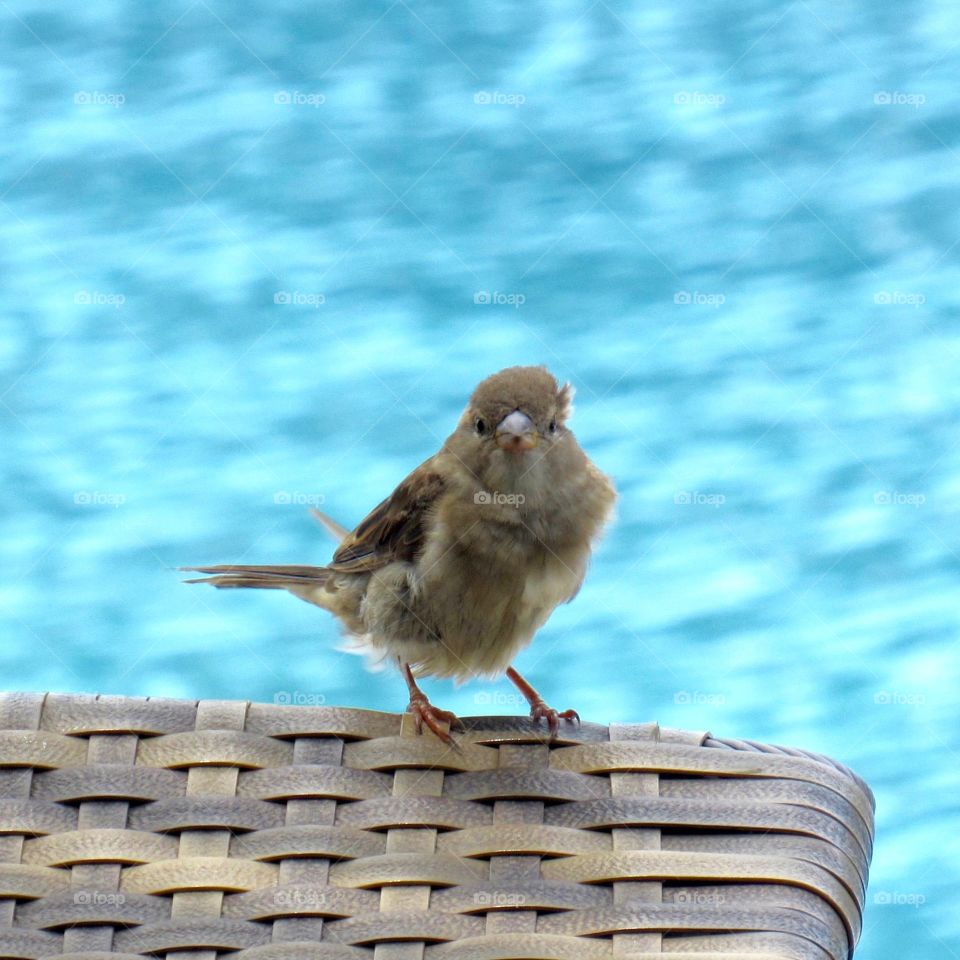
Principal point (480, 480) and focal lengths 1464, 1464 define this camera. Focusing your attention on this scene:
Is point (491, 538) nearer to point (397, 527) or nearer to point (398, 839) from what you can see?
point (397, 527)

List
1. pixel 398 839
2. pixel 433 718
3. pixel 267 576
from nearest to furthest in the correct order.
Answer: pixel 398 839
pixel 433 718
pixel 267 576

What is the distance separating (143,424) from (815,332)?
2876 mm

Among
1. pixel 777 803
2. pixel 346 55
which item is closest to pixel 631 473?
pixel 346 55

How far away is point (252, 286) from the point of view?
21.3ft

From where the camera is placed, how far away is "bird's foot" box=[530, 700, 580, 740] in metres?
1.69

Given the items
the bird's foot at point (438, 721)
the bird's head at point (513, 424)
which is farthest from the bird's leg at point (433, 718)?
the bird's head at point (513, 424)

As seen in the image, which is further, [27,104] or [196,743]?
[27,104]

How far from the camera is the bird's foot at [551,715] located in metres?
1.69

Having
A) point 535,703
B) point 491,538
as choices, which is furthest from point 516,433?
point 535,703

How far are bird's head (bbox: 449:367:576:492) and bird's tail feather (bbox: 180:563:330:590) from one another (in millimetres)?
552

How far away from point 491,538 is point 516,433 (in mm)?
181

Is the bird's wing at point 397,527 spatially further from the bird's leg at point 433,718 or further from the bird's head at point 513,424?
the bird's leg at point 433,718

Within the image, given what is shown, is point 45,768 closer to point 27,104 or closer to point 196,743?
point 196,743

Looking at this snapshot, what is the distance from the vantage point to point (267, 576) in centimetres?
297
